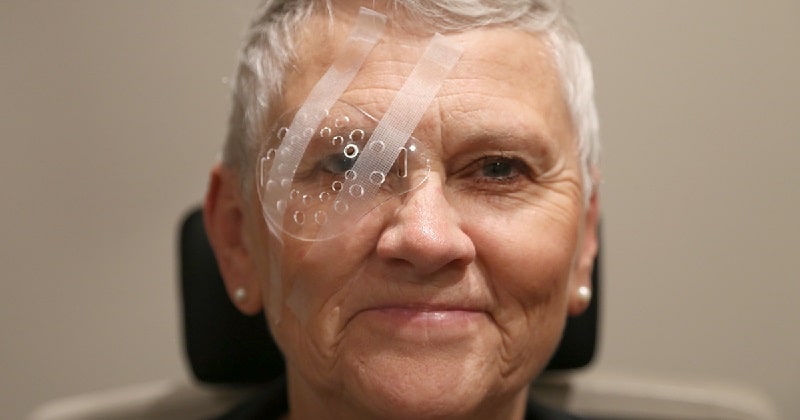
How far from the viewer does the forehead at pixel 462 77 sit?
1.00m

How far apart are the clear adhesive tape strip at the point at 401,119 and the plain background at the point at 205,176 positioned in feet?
3.39

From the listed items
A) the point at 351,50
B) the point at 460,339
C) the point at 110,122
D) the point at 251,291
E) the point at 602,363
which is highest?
the point at 351,50

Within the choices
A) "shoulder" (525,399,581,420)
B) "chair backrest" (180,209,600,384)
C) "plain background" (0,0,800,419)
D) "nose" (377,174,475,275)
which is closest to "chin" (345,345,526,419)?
"nose" (377,174,475,275)

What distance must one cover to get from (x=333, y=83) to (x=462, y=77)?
0.17 meters

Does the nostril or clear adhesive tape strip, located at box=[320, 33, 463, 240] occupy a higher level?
clear adhesive tape strip, located at box=[320, 33, 463, 240]

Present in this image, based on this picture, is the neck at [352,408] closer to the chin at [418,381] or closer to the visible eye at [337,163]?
the chin at [418,381]

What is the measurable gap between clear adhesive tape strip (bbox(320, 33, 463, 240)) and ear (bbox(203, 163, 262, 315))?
0.83 feet

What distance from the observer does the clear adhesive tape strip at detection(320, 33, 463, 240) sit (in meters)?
0.99

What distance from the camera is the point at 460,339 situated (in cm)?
99

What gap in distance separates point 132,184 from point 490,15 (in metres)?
1.30

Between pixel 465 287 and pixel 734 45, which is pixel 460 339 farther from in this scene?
pixel 734 45

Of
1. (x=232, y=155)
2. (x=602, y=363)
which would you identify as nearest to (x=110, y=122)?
(x=232, y=155)

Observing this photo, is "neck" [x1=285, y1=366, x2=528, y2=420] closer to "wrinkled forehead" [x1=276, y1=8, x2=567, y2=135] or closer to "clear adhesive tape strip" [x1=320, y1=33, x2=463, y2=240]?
"clear adhesive tape strip" [x1=320, y1=33, x2=463, y2=240]

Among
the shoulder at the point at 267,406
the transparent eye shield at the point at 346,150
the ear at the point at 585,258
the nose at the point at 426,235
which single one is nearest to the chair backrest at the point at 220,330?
Answer: the shoulder at the point at 267,406
